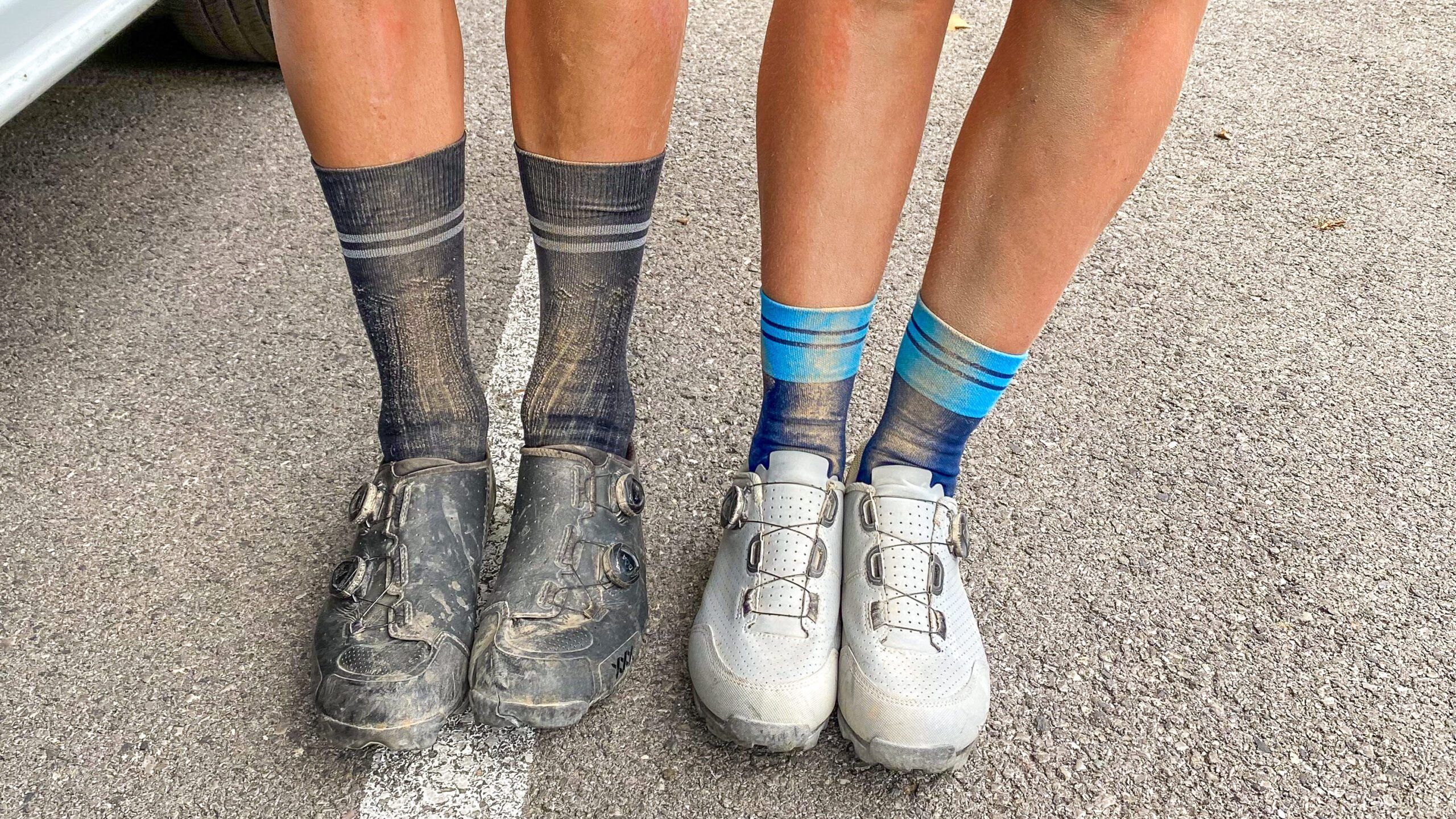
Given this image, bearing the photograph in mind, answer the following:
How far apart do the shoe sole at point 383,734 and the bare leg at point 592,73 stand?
2.19 feet

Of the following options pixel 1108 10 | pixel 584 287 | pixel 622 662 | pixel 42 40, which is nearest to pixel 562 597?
pixel 622 662

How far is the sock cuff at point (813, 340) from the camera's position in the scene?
4.16 feet

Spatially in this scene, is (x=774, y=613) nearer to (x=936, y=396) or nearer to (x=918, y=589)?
(x=918, y=589)

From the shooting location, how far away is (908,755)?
1.15 m

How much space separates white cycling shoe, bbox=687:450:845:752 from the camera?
116 cm

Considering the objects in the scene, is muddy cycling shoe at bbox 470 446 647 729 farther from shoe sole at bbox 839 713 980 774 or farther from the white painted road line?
shoe sole at bbox 839 713 980 774

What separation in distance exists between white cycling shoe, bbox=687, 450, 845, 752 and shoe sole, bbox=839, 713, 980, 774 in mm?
58

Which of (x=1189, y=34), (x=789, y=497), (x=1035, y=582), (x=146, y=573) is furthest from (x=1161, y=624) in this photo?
(x=146, y=573)

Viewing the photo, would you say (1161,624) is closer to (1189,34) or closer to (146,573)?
(1189,34)

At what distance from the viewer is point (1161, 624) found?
1414 millimetres

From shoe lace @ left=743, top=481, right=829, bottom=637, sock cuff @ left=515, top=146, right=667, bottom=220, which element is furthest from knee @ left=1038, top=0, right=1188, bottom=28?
shoe lace @ left=743, top=481, right=829, bottom=637

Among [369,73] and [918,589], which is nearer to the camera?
[369,73]

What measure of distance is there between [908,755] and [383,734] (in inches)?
23.1

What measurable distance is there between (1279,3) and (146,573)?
362 centimetres
